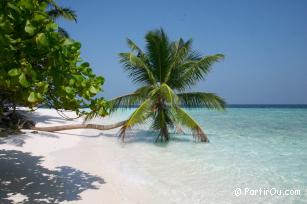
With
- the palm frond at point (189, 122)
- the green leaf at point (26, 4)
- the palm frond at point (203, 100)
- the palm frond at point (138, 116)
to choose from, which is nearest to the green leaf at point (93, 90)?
the green leaf at point (26, 4)

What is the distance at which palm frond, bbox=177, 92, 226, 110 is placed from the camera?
1130 centimetres

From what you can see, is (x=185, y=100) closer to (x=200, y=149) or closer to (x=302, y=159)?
(x=200, y=149)

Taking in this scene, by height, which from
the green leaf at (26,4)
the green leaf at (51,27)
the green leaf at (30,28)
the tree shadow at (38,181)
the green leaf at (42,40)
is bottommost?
the tree shadow at (38,181)

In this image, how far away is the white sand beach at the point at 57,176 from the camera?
4809mm

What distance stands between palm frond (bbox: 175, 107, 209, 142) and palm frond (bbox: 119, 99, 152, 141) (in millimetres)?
1097

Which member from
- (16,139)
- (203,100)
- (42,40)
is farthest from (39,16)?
(203,100)

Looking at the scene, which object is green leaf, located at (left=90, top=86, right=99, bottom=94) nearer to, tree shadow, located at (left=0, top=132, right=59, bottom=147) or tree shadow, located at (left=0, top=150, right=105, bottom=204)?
tree shadow, located at (left=0, top=150, right=105, bottom=204)

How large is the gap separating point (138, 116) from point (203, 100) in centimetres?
271

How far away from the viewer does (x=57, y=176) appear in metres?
5.91

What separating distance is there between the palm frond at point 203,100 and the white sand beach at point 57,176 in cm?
404

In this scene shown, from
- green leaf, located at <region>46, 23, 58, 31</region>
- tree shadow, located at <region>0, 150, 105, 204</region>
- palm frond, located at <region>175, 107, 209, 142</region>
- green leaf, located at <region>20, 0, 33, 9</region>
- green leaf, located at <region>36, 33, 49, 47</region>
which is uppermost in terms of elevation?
→ green leaf, located at <region>20, 0, 33, 9</region>

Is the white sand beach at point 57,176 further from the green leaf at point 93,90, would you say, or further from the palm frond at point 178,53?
the palm frond at point 178,53

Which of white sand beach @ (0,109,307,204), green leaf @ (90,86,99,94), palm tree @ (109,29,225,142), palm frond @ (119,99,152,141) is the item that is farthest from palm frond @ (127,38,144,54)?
green leaf @ (90,86,99,94)

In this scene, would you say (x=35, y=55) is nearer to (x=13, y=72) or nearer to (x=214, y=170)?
(x=13, y=72)
